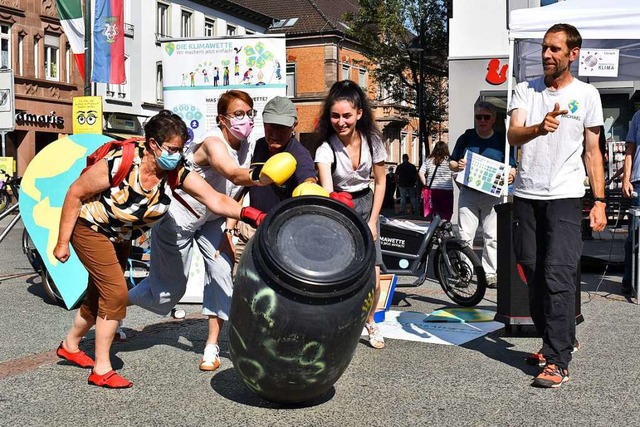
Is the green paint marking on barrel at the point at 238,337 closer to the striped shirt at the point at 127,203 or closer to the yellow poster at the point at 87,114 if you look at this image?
the striped shirt at the point at 127,203

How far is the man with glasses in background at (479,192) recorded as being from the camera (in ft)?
29.4

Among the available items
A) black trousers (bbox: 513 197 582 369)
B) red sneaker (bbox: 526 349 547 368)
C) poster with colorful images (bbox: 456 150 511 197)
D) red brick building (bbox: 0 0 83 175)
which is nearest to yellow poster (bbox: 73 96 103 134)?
poster with colorful images (bbox: 456 150 511 197)

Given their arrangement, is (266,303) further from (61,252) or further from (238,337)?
(61,252)

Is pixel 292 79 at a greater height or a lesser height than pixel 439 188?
greater

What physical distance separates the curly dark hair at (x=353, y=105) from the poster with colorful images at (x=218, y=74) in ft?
14.3

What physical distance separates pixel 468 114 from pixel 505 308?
1349cm

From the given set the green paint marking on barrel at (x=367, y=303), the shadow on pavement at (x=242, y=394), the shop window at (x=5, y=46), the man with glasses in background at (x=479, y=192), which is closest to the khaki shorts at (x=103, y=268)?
the shadow on pavement at (x=242, y=394)

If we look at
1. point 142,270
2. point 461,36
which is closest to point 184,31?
point 461,36

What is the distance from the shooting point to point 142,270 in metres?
9.22

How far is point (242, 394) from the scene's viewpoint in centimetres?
496

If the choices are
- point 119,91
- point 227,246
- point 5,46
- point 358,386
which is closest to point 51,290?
point 227,246

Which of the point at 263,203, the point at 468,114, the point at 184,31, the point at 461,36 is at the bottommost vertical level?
the point at 263,203

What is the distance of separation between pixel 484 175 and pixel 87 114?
1149 centimetres

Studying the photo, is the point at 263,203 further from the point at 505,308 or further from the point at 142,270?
the point at 142,270
